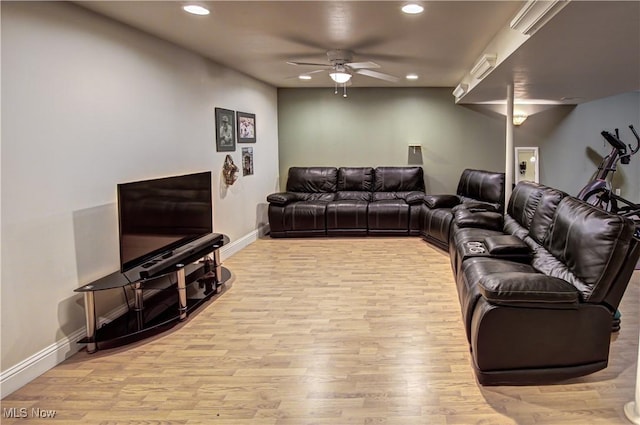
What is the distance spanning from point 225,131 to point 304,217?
75.1 inches

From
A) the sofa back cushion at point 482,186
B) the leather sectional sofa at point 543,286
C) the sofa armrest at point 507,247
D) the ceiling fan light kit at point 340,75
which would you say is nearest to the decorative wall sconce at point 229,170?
the ceiling fan light kit at point 340,75

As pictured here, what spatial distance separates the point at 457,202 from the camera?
663 cm

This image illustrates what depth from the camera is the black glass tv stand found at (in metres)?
2.96

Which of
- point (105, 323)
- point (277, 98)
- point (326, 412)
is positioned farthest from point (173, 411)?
point (277, 98)

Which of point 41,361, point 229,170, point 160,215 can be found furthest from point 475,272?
point 229,170

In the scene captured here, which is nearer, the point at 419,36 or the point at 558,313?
the point at 558,313

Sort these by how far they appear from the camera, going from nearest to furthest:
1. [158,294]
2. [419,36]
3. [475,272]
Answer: [475,272]
[158,294]
[419,36]

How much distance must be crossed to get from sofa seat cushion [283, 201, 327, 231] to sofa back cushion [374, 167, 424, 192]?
1.32 metres

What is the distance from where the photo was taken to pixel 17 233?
8.39 ft

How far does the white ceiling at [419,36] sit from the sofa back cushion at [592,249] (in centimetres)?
117

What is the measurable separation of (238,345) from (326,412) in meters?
1.02

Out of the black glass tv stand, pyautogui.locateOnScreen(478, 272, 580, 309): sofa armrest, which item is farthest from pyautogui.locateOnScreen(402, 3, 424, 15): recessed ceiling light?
the black glass tv stand

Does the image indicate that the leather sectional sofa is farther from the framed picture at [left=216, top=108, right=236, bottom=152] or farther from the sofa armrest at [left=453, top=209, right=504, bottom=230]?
the framed picture at [left=216, top=108, right=236, bottom=152]

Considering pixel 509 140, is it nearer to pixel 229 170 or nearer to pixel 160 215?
pixel 229 170
